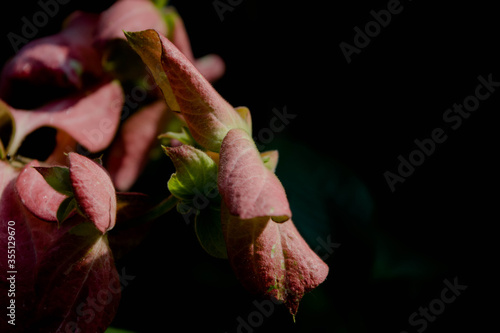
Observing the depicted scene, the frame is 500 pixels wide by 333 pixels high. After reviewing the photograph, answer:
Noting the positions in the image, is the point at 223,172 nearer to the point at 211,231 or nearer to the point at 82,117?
the point at 211,231

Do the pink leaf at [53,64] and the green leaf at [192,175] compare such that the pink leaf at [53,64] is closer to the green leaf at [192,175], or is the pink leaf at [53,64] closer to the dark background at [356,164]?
the dark background at [356,164]

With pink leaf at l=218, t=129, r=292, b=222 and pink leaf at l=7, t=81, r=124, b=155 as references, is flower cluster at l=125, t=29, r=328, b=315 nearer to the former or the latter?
pink leaf at l=218, t=129, r=292, b=222

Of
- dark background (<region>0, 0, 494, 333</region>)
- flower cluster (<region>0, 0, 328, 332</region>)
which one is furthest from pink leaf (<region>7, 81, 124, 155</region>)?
dark background (<region>0, 0, 494, 333</region>)

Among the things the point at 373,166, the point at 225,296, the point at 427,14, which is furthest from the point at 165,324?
the point at 427,14

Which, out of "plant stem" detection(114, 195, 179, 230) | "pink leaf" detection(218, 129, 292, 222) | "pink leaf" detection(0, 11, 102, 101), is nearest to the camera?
"pink leaf" detection(218, 129, 292, 222)

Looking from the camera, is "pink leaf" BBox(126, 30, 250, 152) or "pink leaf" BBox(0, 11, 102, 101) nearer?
"pink leaf" BBox(126, 30, 250, 152)

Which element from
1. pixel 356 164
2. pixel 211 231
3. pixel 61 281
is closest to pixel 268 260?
pixel 211 231
